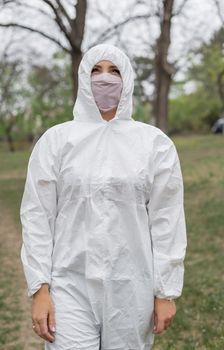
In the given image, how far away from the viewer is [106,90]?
2479 mm

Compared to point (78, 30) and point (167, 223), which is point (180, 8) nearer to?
point (78, 30)

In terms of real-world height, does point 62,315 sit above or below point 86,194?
below

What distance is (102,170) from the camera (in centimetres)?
231

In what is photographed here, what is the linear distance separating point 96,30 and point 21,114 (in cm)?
3816

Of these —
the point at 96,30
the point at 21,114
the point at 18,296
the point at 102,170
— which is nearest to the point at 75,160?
the point at 102,170

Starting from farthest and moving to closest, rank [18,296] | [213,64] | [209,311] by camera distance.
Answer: [213,64] < [18,296] < [209,311]

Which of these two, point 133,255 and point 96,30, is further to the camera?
point 96,30

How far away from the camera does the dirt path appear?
488 centimetres

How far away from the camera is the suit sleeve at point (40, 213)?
2.25 meters

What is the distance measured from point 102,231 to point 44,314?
1.35 feet

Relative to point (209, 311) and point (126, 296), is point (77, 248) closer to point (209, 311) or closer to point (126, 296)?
point (126, 296)

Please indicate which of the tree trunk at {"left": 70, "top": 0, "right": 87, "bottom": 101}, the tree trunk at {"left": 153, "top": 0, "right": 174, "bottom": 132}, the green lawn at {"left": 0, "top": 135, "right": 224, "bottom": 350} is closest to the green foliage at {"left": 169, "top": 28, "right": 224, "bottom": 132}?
the tree trunk at {"left": 153, "top": 0, "right": 174, "bottom": 132}

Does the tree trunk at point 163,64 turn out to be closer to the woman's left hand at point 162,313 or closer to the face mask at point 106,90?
the face mask at point 106,90

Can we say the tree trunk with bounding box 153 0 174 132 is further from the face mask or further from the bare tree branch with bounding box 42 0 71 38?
the face mask
